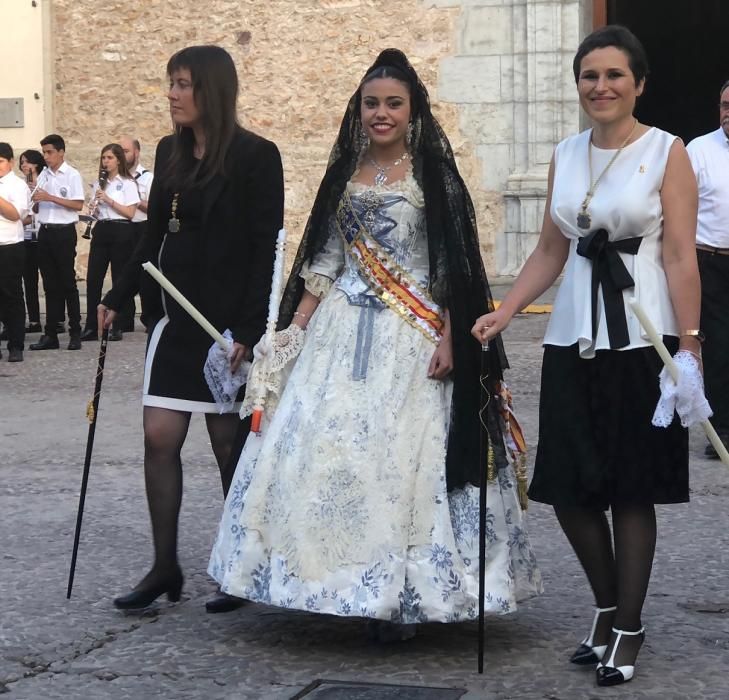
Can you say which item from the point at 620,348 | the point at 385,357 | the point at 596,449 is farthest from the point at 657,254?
the point at 385,357

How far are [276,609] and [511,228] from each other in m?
A: 12.0

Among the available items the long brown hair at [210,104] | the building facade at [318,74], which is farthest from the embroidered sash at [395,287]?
the building facade at [318,74]

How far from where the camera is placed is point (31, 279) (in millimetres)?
13734

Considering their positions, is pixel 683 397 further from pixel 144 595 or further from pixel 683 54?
pixel 683 54

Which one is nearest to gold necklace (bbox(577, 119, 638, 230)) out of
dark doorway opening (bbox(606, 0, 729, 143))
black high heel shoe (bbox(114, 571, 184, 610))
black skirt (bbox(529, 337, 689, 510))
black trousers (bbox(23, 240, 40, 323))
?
black skirt (bbox(529, 337, 689, 510))

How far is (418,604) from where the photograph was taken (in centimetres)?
425

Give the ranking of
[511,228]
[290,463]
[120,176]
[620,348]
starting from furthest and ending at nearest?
1. [511,228]
2. [120,176]
3. [290,463]
4. [620,348]

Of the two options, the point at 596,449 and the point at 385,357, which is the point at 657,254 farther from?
the point at 385,357

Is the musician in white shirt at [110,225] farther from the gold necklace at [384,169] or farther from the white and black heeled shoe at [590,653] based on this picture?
the white and black heeled shoe at [590,653]

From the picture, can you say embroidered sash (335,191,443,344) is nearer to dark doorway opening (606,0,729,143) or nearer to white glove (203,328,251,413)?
white glove (203,328,251,413)

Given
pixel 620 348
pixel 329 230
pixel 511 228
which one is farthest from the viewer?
pixel 511 228

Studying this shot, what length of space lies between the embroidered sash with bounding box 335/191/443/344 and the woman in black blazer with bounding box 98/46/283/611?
40 cm

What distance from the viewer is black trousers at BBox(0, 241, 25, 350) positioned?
38.9ft

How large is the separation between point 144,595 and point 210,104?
152 cm
